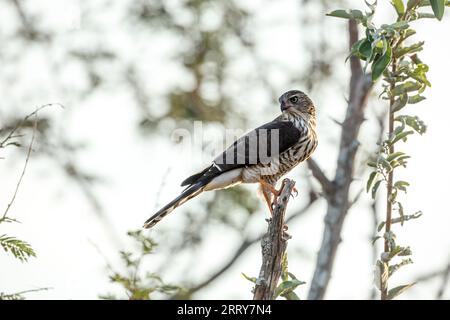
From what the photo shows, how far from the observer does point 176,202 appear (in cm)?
645

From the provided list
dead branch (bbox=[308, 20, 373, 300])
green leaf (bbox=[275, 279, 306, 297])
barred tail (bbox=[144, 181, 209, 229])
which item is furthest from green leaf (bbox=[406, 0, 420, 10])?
dead branch (bbox=[308, 20, 373, 300])

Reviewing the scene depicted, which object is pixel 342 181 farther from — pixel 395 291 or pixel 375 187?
pixel 395 291

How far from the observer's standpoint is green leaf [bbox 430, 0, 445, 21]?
3.42 meters

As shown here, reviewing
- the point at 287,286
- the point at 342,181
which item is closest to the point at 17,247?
the point at 287,286

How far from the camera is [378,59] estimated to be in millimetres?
3549

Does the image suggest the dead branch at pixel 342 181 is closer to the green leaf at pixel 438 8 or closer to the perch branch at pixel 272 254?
the perch branch at pixel 272 254

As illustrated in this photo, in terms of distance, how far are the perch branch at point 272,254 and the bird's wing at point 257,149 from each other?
1.84 metres

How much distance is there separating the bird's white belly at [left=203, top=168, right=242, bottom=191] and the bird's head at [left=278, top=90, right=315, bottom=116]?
907 mm

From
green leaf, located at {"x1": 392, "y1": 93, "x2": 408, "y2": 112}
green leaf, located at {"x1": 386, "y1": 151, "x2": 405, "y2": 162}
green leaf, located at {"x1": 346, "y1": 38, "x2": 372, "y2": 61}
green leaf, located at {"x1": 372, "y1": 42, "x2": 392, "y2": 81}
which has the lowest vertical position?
green leaf, located at {"x1": 386, "y1": 151, "x2": 405, "y2": 162}

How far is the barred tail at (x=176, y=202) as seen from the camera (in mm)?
6176

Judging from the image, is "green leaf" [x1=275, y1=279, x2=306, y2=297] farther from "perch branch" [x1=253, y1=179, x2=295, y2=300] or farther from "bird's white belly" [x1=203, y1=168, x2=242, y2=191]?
"bird's white belly" [x1=203, y1=168, x2=242, y2=191]

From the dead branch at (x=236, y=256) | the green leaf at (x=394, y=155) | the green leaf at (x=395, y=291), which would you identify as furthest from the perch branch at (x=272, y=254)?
the dead branch at (x=236, y=256)
